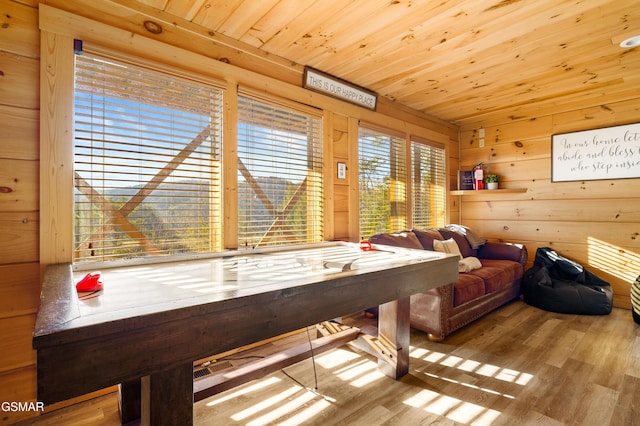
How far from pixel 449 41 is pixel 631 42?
1.45 metres

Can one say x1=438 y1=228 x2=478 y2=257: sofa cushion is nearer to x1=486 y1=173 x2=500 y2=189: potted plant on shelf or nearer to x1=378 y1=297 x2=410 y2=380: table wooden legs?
x1=486 y1=173 x2=500 y2=189: potted plant on shelf

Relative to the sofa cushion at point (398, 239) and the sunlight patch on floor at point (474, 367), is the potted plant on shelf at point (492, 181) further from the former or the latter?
the sunlight patch on floor at point (474, 367)

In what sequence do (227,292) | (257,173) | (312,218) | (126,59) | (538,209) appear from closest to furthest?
(227,292) < (126,59) < (257,173) < (312,218) < (538,209)

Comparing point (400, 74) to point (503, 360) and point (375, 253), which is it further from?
point (503, 360)

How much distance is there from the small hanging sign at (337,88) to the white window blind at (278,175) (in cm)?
29

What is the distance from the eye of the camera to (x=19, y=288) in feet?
5.64

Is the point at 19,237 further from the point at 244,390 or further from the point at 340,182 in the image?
the point at 340,182

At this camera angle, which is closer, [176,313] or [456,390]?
[176,313]

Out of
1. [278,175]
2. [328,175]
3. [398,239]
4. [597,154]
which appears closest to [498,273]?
[398,239]

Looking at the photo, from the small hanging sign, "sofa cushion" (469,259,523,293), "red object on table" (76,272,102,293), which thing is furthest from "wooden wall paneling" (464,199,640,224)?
"red object on table" (76,272,102,293)

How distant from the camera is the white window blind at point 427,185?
4180 millimetres

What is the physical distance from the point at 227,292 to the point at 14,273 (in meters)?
1.42

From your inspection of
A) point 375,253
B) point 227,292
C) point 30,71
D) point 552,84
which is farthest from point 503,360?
point 30,71

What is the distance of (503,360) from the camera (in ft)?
7.77
